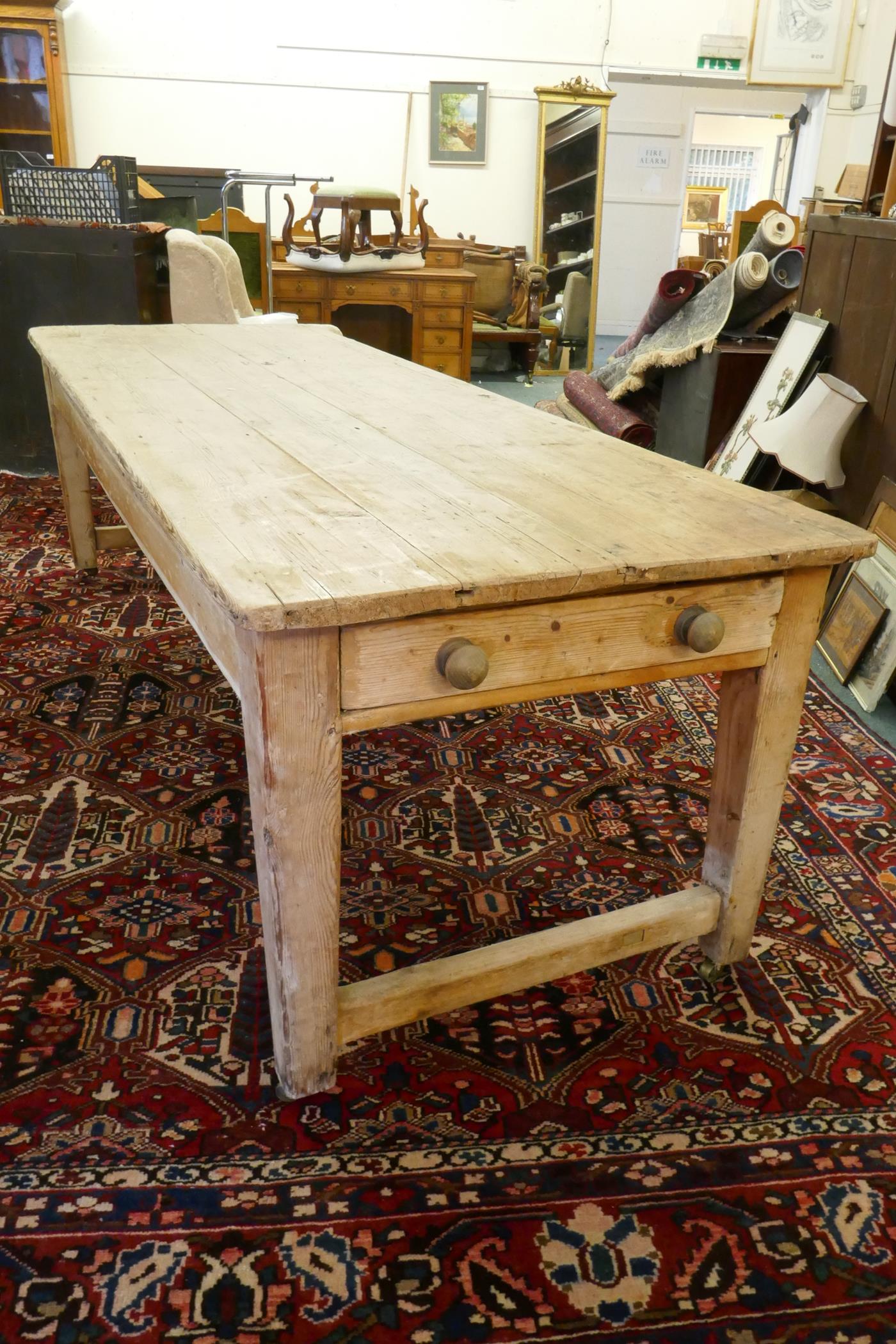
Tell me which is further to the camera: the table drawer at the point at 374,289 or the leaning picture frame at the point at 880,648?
the table drawer at the point at 374,289

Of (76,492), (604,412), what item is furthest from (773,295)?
(76,492)

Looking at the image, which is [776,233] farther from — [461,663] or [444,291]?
[461,663]

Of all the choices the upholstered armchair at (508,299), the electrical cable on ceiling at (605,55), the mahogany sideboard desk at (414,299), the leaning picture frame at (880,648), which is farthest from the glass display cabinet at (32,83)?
the leaning picture frame at (880,648)

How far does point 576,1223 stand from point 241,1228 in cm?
41

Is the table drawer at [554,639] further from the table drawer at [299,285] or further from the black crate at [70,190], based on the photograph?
the table drawer at [299,285]

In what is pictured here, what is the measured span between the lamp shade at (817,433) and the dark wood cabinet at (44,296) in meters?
2.93

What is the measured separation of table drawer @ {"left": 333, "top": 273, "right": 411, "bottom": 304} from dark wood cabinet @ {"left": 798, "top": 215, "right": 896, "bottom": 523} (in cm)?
356

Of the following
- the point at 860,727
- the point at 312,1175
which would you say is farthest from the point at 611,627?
the point at 860,727

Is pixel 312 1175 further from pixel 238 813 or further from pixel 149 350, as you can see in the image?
pixel 149 350

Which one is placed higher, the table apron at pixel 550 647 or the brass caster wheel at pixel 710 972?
the table apron at pixel 550 647

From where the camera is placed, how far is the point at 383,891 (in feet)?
6.33

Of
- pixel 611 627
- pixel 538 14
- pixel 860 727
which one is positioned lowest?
pixel 860 727

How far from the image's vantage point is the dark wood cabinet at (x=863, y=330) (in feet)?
10.2

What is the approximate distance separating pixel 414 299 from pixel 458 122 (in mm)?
3312
